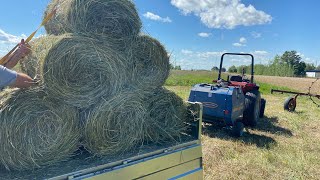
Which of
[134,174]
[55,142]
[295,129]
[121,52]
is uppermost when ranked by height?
[121,52]

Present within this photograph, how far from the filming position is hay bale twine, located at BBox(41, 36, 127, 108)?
2245 mm

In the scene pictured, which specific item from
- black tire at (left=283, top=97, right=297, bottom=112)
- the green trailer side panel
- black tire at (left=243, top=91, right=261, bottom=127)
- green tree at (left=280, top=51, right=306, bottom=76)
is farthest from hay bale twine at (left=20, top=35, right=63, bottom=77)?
green tree at (left=280, top=51, right=306, bottom=76)

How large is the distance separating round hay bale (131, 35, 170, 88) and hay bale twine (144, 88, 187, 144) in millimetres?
125

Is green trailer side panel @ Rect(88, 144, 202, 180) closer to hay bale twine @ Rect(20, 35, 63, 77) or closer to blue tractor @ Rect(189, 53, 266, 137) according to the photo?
hay bale twine @ Rect(20, 35, 63, 77)

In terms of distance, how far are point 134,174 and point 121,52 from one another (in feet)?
3.16

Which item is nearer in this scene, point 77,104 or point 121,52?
point 77,104

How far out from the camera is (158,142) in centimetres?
281

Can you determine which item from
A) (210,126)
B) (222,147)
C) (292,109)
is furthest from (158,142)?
(292,109)

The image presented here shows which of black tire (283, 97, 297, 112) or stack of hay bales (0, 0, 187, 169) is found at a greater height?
stack of hay bales (0, 0, 187, 169)

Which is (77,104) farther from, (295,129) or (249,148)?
(295,129)

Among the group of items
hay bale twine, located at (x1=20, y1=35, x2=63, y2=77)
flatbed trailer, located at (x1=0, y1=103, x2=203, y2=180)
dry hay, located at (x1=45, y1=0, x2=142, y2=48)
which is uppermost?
dry hay, located at (x1=45, y1=0, x2=142, y2=48)

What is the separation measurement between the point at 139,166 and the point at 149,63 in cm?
99

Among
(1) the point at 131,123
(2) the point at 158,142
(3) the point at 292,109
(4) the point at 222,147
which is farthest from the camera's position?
(3) the point at 292,109

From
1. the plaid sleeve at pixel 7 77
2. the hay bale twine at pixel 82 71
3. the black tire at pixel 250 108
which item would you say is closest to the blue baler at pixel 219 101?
the black tire at pixel 250 108
